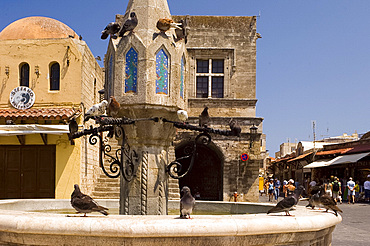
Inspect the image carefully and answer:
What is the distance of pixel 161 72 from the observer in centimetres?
655

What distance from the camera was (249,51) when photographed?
25.0 m

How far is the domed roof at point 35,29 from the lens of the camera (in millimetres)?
20703

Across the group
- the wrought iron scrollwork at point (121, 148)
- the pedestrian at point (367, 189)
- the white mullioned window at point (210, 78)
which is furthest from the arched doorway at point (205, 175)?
the wrought iron scrollwork at point (121, 148)

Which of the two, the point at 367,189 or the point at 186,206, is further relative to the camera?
the point at 367,189

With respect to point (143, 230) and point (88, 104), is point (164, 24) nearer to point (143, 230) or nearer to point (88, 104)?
point (143, 230)

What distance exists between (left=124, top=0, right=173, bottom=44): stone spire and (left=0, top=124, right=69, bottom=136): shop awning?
1040cm

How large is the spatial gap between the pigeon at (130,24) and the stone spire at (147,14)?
0.62 feet

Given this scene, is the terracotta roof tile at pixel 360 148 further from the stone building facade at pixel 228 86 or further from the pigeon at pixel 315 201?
the pigeon at pixel 315 201

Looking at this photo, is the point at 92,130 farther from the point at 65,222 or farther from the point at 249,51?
the point at 249,51

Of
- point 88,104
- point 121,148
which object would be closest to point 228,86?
point 88,104

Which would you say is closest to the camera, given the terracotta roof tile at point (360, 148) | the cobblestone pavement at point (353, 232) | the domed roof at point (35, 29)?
the cobblestone pavement at point (353, 232)

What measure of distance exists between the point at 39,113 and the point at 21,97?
1.45 metres

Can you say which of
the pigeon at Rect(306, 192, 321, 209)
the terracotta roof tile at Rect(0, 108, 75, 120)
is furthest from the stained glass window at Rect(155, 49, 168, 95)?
the terracotta roof tile at Rect(0, 108, 75, 120)

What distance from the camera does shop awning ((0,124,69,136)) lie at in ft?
53.5
